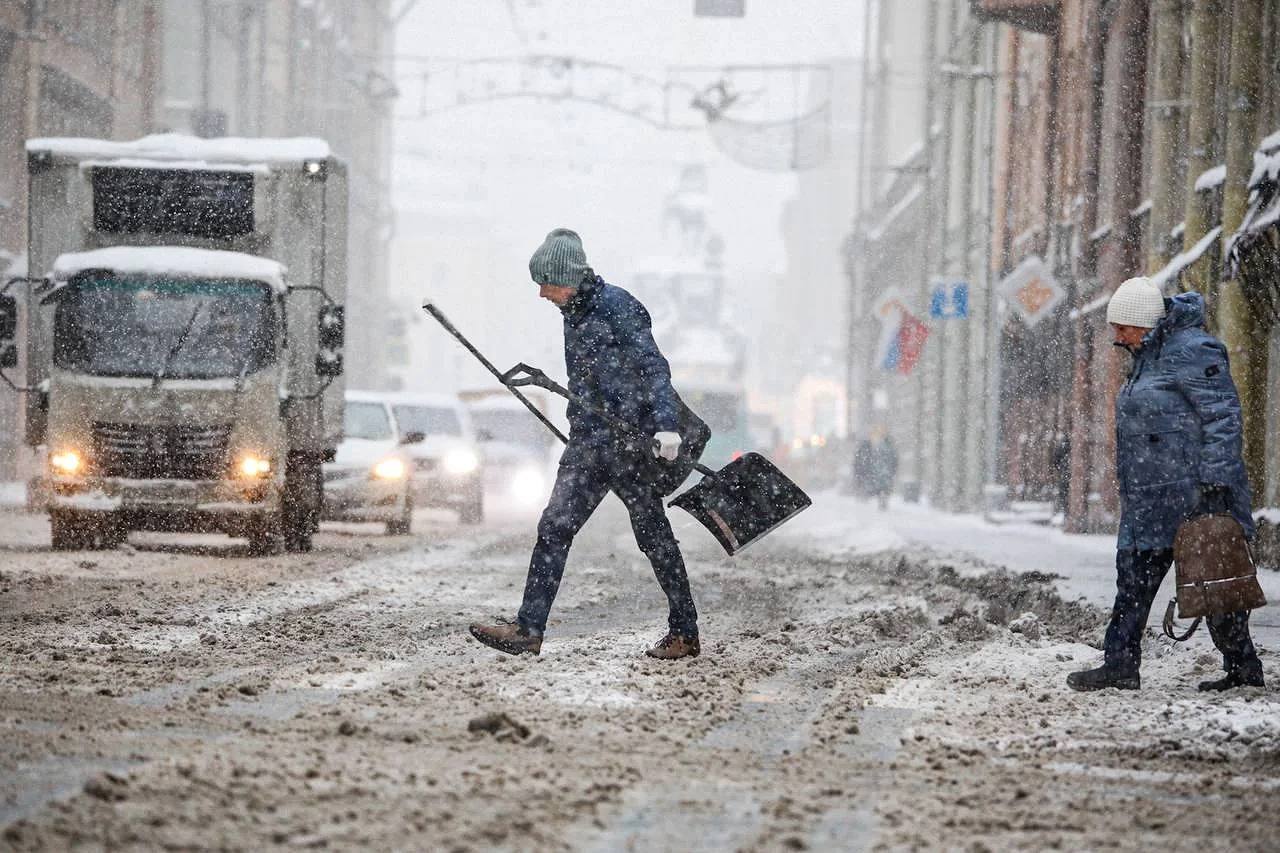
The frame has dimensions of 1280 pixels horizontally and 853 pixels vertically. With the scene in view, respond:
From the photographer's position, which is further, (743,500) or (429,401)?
(429,401)

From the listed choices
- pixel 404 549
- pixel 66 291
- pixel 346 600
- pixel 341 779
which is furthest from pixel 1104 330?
pixel 341 779

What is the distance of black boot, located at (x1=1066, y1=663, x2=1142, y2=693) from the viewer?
805 cm

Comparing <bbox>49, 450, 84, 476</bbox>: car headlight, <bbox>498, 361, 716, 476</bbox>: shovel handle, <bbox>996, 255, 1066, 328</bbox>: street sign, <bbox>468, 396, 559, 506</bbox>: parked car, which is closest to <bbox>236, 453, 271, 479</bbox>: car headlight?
<bbox>49, 450, 84, 476</bbox>: car headlight

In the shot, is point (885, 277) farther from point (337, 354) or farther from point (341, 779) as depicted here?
point (341, 779)

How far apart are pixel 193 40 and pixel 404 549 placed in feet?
117

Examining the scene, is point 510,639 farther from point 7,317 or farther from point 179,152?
point 179,152

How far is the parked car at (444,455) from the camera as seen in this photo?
984 inches

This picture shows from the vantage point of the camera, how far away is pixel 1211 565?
7789mm

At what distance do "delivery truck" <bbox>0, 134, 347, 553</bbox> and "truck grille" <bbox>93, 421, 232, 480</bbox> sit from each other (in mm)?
11

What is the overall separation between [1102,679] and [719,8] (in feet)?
92.5

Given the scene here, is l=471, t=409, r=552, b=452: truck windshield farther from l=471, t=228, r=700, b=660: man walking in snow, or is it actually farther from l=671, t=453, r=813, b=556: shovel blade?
l=471, t=228, r=700, b=660: man walking in snow

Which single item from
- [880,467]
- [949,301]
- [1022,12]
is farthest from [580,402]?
[880,467]

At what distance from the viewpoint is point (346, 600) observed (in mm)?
12047

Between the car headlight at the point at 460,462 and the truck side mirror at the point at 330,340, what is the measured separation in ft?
26.5
